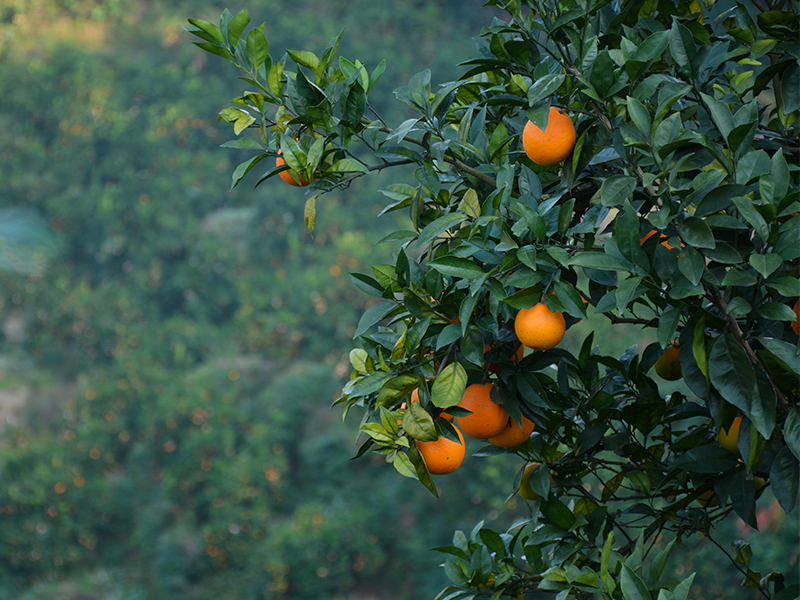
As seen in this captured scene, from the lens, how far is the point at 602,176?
1.86 feet

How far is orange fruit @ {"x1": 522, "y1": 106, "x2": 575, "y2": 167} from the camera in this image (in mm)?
528

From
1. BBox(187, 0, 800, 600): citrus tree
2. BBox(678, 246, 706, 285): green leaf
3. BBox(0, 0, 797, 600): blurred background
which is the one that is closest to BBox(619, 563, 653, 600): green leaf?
BBox(187, 0, 800, 600): citrus tree

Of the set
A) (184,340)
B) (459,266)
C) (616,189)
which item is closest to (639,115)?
(616,189)

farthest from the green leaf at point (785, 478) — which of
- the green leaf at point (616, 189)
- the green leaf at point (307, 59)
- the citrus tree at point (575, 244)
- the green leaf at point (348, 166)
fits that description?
the green leaf at point (307, 59)

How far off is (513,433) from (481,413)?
0.20ft

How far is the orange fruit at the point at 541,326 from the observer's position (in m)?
0.53

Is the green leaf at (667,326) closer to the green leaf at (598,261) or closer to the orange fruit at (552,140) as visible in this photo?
the green leaf at (598,261)

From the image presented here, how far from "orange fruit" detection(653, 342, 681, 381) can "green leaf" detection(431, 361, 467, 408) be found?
256mm

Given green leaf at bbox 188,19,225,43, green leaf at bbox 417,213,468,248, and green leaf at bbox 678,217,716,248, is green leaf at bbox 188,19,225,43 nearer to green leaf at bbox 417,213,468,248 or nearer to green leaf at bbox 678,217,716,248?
green leaf at bbox 417,213,468,248

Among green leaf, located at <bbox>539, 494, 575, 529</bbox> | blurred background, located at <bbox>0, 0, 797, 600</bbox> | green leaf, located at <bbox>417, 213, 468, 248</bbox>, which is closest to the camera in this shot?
green leaf, located at <bbox>417, 213, 468, 248</bbox>

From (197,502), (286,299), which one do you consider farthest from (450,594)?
(286,299)

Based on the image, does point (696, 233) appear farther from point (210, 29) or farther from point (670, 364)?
point (210, 29)

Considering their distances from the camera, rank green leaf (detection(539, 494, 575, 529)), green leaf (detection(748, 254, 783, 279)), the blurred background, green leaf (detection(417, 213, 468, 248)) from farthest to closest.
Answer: the blurred background < green leaf (detection(539, 494, 575, 529)) < green leaf (detection(417, 213, 468, 248)) < green leaf (detection(748, 254, 783, 279))

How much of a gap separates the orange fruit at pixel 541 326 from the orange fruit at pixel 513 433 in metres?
0.11
